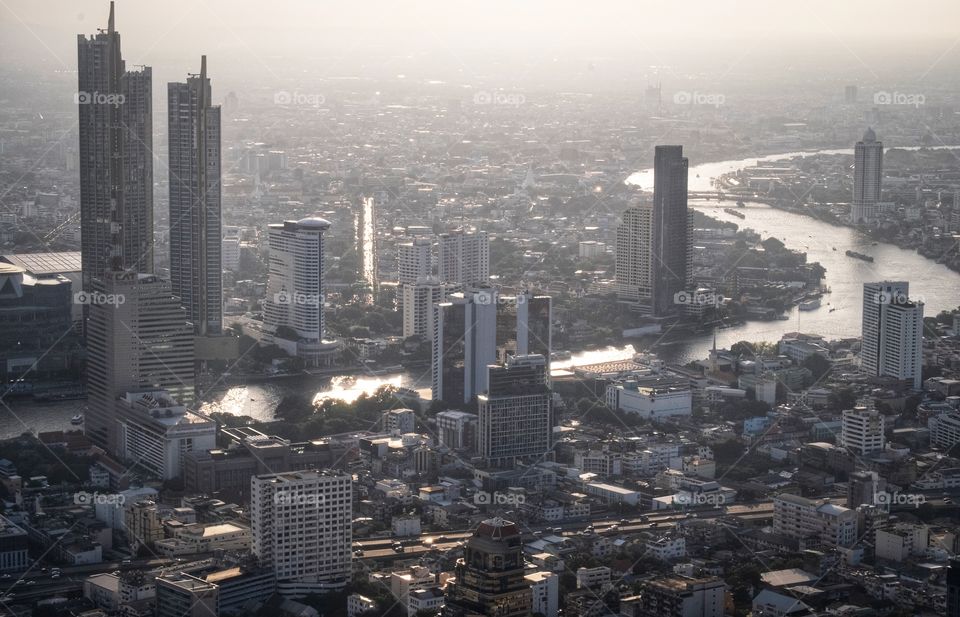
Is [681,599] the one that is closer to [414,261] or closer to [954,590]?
[954,590]

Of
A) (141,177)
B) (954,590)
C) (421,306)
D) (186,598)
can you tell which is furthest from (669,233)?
(186,598)

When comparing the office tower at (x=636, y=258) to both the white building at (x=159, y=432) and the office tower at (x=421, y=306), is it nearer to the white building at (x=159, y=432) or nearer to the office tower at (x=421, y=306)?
the office tower at (x=421, y=306)

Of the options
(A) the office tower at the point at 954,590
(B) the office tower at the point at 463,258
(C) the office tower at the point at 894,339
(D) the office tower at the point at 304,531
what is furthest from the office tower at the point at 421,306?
(A) the office tower at the point at 954,590

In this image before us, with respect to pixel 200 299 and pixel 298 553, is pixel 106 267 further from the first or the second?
pixel 298 553

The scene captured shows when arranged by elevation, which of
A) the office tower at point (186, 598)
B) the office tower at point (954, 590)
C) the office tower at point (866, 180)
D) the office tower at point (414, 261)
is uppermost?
the office tower at point (866, 180)

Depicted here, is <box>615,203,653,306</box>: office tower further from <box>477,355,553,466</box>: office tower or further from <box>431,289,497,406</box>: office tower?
<box>477,355,553,466</box>: office tower

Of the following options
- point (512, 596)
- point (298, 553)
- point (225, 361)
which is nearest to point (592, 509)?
point (298, 553)

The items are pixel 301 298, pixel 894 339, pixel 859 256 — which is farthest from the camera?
pixel 859 256
